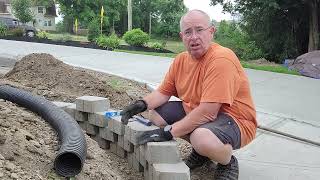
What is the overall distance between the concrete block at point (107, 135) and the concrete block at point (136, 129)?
1.34 feet

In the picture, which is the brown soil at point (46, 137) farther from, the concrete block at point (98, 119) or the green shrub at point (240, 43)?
the green shrub at point (240, 43)

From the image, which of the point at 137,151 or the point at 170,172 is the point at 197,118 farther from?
the point at 137,151

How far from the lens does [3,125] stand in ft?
11.3

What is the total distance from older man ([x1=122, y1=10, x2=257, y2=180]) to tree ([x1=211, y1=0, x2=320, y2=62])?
11802 millimetres

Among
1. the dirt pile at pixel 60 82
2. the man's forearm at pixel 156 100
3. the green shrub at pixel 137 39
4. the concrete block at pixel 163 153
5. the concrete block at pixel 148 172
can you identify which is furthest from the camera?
the green shrub at pixel 137 39

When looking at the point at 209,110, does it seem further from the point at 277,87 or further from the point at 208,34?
the point at 277,87

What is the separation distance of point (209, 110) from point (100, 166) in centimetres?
92

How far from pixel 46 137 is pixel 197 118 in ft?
3.81

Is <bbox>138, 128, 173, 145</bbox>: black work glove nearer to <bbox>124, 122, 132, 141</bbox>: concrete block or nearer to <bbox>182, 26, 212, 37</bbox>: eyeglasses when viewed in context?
<bbox>124, 122, 132, 141</bbox>: concrete block

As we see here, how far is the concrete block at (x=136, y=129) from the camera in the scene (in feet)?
12.5

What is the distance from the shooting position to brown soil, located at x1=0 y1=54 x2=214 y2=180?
3.01 metres

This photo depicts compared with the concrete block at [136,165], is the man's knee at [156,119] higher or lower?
higher

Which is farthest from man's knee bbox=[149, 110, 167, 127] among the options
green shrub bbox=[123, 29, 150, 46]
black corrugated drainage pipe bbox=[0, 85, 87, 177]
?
green shrub bbox=[123, 29, 150, 46]

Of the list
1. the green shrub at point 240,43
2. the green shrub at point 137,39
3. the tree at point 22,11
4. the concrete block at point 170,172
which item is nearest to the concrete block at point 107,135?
the concrete block at point 170,172
